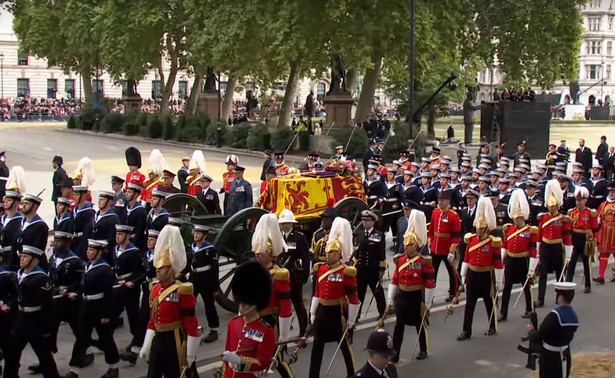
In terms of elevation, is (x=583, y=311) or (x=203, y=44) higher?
(x=203, y=44)

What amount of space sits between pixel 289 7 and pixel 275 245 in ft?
77.4

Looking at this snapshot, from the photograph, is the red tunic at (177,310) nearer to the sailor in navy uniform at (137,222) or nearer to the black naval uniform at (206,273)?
the black naval uniform at (206,273)

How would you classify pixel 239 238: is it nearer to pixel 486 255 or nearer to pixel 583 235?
pixel 486 255

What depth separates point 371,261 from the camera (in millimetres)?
11555

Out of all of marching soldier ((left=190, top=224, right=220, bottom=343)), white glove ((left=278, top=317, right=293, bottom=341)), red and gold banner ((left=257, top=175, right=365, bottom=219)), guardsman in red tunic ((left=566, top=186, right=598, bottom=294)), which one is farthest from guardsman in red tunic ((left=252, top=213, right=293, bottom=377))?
guardsman in red tunic ((left=566, top=186, right=598, bottom=294))

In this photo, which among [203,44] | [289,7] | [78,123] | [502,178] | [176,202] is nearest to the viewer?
[176,202]

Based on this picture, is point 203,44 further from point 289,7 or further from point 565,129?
point 565,129

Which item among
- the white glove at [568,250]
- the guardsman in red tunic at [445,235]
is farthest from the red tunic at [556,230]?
the guardsman in red tunic at [445,235]

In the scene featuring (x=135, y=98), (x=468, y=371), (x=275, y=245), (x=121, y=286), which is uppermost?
(x=135, y=98)

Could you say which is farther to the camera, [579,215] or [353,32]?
[353,32]

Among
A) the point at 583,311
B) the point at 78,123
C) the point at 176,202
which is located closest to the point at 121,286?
the point at 176,202

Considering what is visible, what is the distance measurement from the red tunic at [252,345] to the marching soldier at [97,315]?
3.21m

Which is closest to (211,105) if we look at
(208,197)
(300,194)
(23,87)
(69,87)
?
(208,197)

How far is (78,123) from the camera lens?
50031 mm
